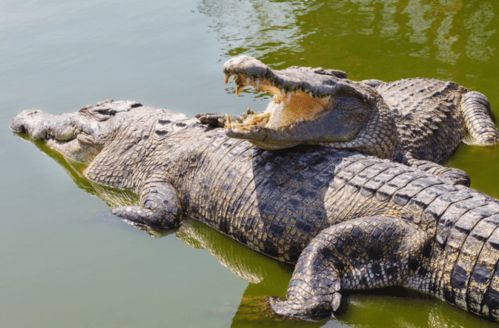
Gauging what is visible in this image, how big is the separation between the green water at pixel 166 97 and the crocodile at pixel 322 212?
0.14 m

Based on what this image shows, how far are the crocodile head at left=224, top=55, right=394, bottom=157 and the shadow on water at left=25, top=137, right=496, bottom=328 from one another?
280 millimetres

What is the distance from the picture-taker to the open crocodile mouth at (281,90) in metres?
4.43

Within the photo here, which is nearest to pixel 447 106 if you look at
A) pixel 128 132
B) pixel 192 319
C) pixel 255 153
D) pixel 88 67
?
pixel 255 153

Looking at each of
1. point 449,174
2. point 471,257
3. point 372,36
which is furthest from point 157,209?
point 372,36

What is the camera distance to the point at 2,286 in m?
4.70

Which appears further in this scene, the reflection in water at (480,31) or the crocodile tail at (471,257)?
the reflection in water at (480,31)

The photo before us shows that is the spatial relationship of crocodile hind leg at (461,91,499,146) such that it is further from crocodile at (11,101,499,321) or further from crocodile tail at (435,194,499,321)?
crocodile tail at (435,194,499,321)

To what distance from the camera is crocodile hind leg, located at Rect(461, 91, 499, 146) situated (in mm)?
6168

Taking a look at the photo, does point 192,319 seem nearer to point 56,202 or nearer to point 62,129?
point 56,202

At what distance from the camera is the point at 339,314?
402 cm

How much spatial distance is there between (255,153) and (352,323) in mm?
1440

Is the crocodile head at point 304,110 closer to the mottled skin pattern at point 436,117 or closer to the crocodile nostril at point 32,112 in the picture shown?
the mottled skin pattern at point 436,117

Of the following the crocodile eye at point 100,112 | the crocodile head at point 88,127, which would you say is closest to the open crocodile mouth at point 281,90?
the crocodile head at point 88,127

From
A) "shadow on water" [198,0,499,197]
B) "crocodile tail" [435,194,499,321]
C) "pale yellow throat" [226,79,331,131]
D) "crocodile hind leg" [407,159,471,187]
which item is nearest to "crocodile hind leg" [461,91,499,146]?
"shadow on water" [198,0,499,197]
